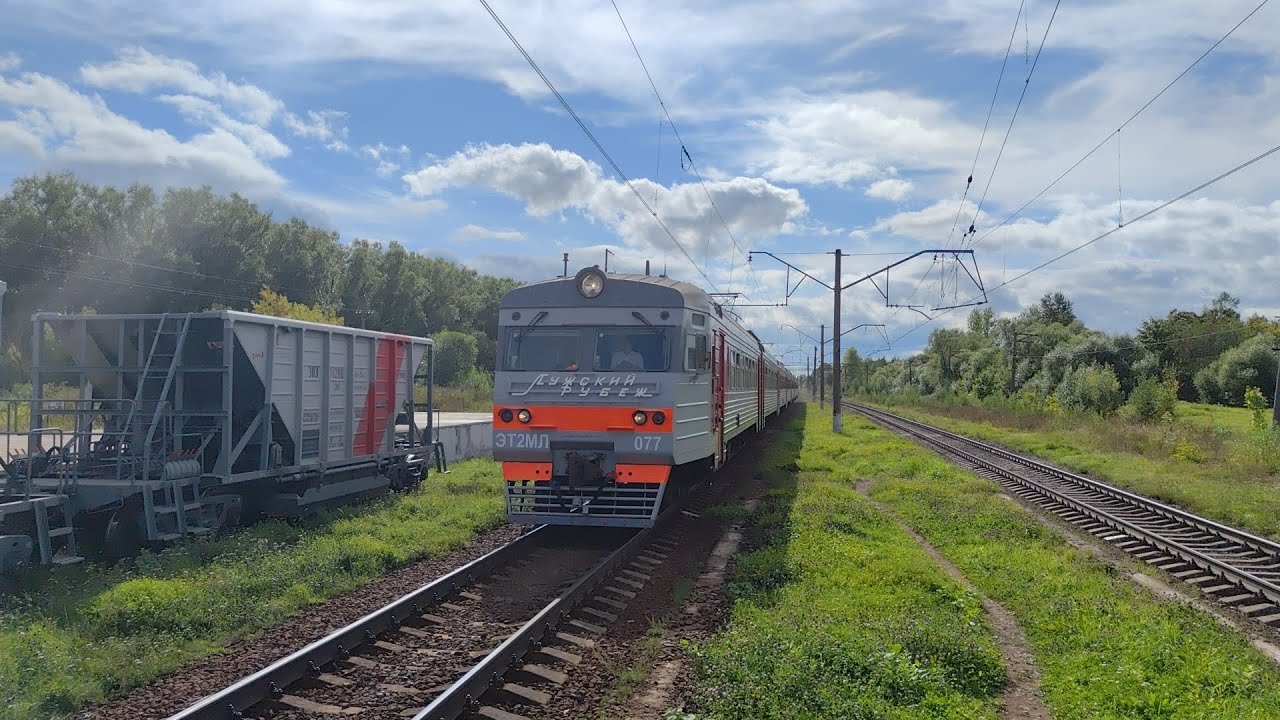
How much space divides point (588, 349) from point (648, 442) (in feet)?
4.90

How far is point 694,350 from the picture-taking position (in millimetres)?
12430

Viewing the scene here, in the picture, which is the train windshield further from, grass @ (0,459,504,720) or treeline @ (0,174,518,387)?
treeline @ (0,174,518,387)

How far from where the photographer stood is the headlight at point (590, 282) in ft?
39.4

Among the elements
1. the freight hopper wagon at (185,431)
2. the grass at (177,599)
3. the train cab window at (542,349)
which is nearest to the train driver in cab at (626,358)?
the train cab window at (542,349)

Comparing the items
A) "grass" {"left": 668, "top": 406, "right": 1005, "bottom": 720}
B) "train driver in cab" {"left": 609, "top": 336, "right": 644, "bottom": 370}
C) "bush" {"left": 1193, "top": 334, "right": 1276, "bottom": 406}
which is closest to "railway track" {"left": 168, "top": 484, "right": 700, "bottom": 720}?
"grass" {"left": 668, "top": 406, "right": 1005, "bottom": 720}

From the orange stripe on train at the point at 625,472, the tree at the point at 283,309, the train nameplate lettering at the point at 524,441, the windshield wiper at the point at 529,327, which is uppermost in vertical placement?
the tree at the point at 283,309

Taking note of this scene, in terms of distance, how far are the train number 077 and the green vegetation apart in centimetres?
172

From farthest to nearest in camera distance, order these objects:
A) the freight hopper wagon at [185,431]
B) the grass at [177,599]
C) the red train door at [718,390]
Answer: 1. the red train door at [718,390]
2. the freight hopper wagon at [185,431]
3. the grass at [177,599]

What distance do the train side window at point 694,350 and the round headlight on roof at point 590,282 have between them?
1.33 metres

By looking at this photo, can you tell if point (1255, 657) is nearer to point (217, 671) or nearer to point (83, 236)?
point (217, 671)

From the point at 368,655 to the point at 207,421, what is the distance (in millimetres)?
7123

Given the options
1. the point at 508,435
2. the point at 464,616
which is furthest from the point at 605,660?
the point at 508,435

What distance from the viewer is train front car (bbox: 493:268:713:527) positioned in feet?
37.8

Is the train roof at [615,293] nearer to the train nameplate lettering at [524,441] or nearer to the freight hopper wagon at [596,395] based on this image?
the freight hopper wagon at [596,395]
